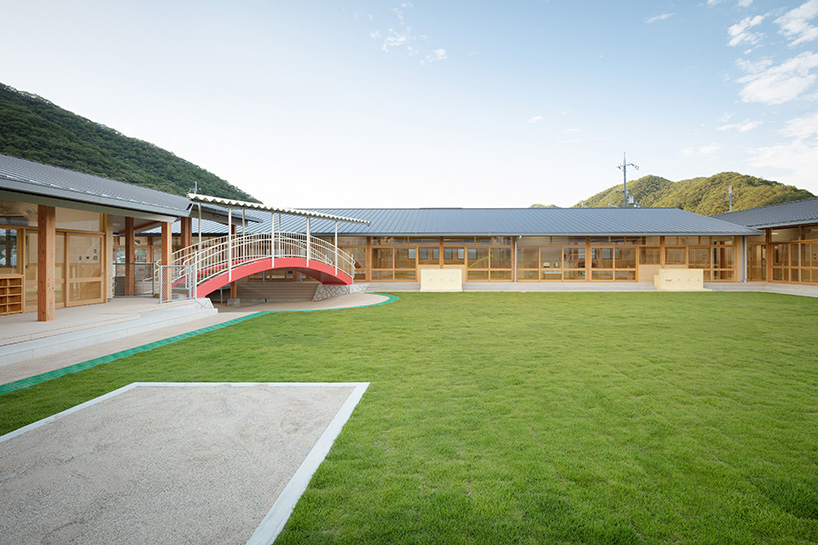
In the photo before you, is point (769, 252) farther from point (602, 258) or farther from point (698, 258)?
point (602, 258)

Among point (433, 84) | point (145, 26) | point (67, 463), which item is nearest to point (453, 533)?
point (67, 463)

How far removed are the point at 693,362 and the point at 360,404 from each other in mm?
5822

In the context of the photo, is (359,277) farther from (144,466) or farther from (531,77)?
(144,466)

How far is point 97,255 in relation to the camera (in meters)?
12.7

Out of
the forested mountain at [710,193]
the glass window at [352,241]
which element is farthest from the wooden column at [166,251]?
the forested mountain at [710,193]

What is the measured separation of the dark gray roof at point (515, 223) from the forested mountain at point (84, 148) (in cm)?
2792

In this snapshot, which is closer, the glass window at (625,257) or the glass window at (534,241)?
the glass window at (625,257)

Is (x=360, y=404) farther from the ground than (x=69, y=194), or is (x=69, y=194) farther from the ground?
(x=69, y=194)

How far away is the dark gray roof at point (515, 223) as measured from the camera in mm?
23516

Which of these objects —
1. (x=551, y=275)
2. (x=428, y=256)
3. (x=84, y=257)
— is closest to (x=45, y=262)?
(x=84, y=257)

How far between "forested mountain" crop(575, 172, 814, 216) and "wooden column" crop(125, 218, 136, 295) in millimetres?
62025

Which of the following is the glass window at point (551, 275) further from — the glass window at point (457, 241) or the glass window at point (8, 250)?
the glass window at point (8, 250)

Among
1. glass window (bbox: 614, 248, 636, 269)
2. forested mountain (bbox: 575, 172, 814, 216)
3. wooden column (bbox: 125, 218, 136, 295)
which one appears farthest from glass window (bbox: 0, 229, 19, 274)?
forested mountain (bbox: 575, 172, 814, 216)

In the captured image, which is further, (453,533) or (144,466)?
(144,466)
